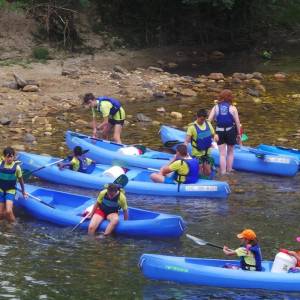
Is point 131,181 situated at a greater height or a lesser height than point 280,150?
lesser

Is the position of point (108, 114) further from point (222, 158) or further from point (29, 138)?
point (222, 158)

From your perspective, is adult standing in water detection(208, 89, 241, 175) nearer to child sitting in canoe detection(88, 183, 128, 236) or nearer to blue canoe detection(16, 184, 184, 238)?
blue canoe detection(16, 184, 184, 238)

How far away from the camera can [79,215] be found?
1214 centimetres

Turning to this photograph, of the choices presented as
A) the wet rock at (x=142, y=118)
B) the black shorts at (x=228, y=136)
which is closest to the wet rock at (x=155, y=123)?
the wet rock at (x=142, y=118)

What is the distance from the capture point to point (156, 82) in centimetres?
2348

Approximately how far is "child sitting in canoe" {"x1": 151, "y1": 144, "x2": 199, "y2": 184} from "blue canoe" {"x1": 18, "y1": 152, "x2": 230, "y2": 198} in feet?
0.46

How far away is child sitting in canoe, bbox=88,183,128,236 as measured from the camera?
38.1ft

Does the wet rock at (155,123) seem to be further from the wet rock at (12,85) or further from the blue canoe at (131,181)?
the wet rock at (12,85)

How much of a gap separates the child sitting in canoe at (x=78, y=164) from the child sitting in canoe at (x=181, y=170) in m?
1.44

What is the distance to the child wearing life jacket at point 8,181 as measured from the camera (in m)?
12.2

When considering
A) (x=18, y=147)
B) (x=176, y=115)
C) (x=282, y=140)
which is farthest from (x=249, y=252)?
(x=176, y=115)

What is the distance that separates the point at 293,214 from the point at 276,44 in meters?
19.9

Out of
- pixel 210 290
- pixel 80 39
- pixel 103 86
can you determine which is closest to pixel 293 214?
pixel 210 290

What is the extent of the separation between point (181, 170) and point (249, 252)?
397cm
